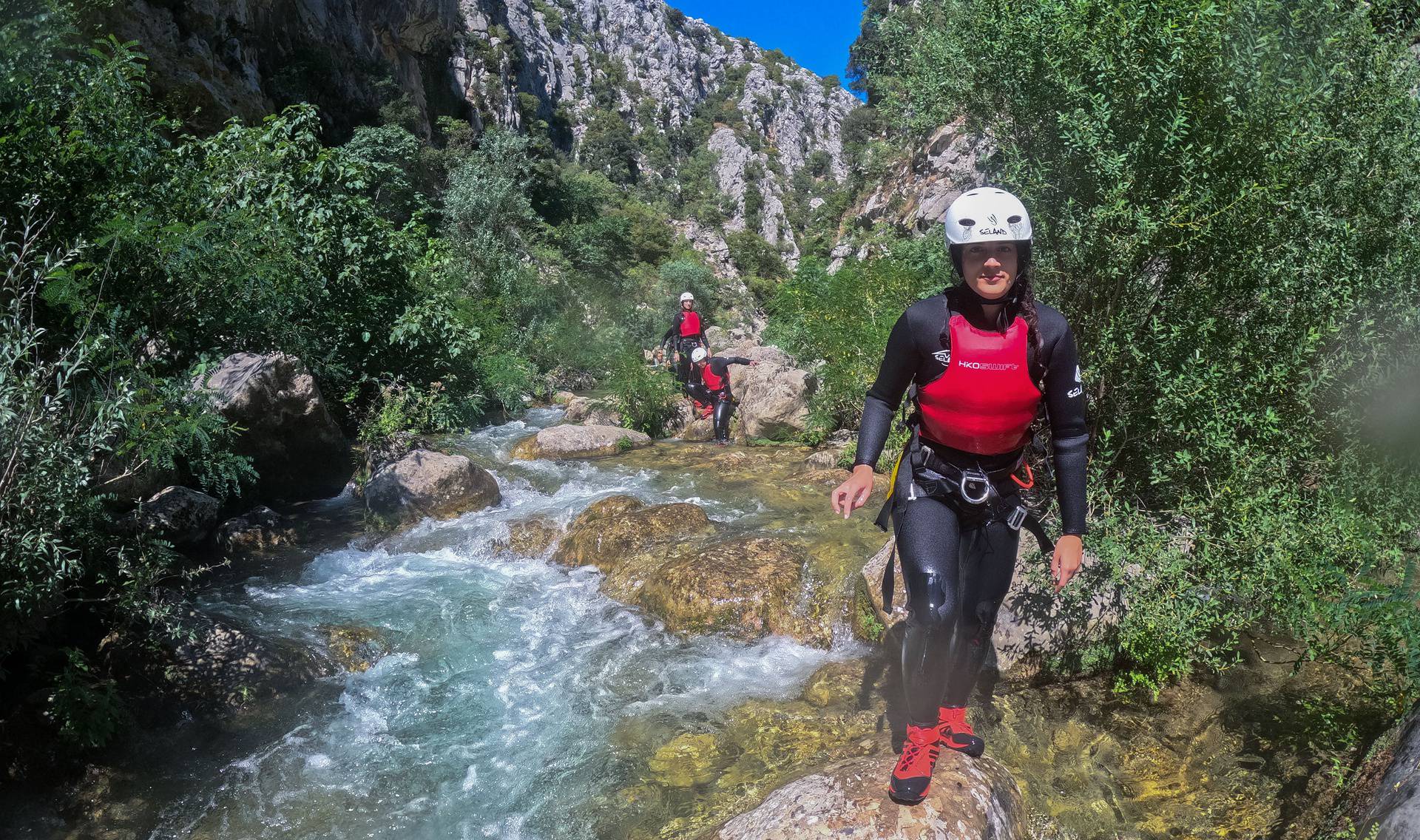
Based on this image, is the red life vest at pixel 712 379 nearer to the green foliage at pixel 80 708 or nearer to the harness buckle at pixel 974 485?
the green foliage at pixel 80 708

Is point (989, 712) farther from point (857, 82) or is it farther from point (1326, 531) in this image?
point (857, 82)

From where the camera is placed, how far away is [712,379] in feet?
44.0

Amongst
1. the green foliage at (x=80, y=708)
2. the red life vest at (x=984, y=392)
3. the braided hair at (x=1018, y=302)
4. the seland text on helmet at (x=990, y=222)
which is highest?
the seland text on helmet at (x=990, y=222)

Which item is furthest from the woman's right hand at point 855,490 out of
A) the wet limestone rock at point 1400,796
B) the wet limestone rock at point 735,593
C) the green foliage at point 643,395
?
the green foliage at point 643,395

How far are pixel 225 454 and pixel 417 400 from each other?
16.1ft

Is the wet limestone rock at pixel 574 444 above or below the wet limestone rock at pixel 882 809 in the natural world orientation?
above

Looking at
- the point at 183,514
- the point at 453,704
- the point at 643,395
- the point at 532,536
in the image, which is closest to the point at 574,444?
the point at 643,395

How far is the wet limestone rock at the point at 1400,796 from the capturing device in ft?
8.07

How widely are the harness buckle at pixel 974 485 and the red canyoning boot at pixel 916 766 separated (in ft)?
3.12

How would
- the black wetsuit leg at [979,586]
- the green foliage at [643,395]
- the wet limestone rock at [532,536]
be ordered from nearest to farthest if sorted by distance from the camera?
1. the black wetsuit leg at [979,586]
2. the wet limestone rock at [532,536]
3. the green foliage at [643,395]

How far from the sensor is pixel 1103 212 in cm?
430

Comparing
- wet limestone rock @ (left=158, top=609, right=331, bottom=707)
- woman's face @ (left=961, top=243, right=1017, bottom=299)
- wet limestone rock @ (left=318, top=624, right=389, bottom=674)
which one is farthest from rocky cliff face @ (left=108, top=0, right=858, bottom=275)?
woman's face @ (left=961, top=243, right=1017, bottom=299)

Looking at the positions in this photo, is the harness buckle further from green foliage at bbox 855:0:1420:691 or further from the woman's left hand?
green foliage at bbox 855:0:1420:691

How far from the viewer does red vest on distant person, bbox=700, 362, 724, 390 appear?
13414 millimetres
